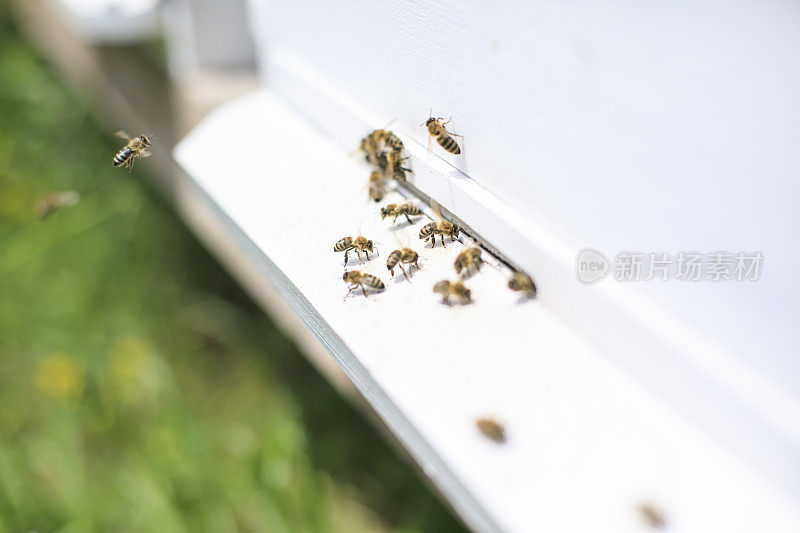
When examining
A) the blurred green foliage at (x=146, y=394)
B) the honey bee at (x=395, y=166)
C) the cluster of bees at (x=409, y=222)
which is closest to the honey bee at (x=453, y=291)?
the cluster of bees at (x=409, y=222)

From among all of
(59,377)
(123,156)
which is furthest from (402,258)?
(59,377)

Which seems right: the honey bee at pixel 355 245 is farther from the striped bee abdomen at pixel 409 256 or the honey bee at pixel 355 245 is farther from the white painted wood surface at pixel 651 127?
the white painted wood surface at pixel 651 127

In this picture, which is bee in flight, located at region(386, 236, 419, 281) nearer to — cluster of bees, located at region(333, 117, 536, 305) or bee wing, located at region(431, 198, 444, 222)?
cluster of bees, located at region(333, 117, 536, 305)

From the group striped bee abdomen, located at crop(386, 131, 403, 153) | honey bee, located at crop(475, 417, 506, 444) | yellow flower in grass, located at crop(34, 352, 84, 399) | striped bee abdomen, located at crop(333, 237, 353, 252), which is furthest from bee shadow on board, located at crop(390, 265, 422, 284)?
yellow flower in grass, located at crop(34, 352, 84, 399)

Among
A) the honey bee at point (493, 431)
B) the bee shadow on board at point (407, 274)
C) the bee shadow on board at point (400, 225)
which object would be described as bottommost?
the honey bee at point (493, 431)

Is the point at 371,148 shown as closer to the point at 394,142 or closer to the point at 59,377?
Answer: the point at 394,142

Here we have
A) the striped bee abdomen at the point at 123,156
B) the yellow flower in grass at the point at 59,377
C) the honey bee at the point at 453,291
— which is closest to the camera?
the honey bee at the point at 453,291

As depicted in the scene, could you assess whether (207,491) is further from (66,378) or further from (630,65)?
(630,65)

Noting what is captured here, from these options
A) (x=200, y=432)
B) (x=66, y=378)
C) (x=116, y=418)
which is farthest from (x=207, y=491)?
(x=66, y=378)
